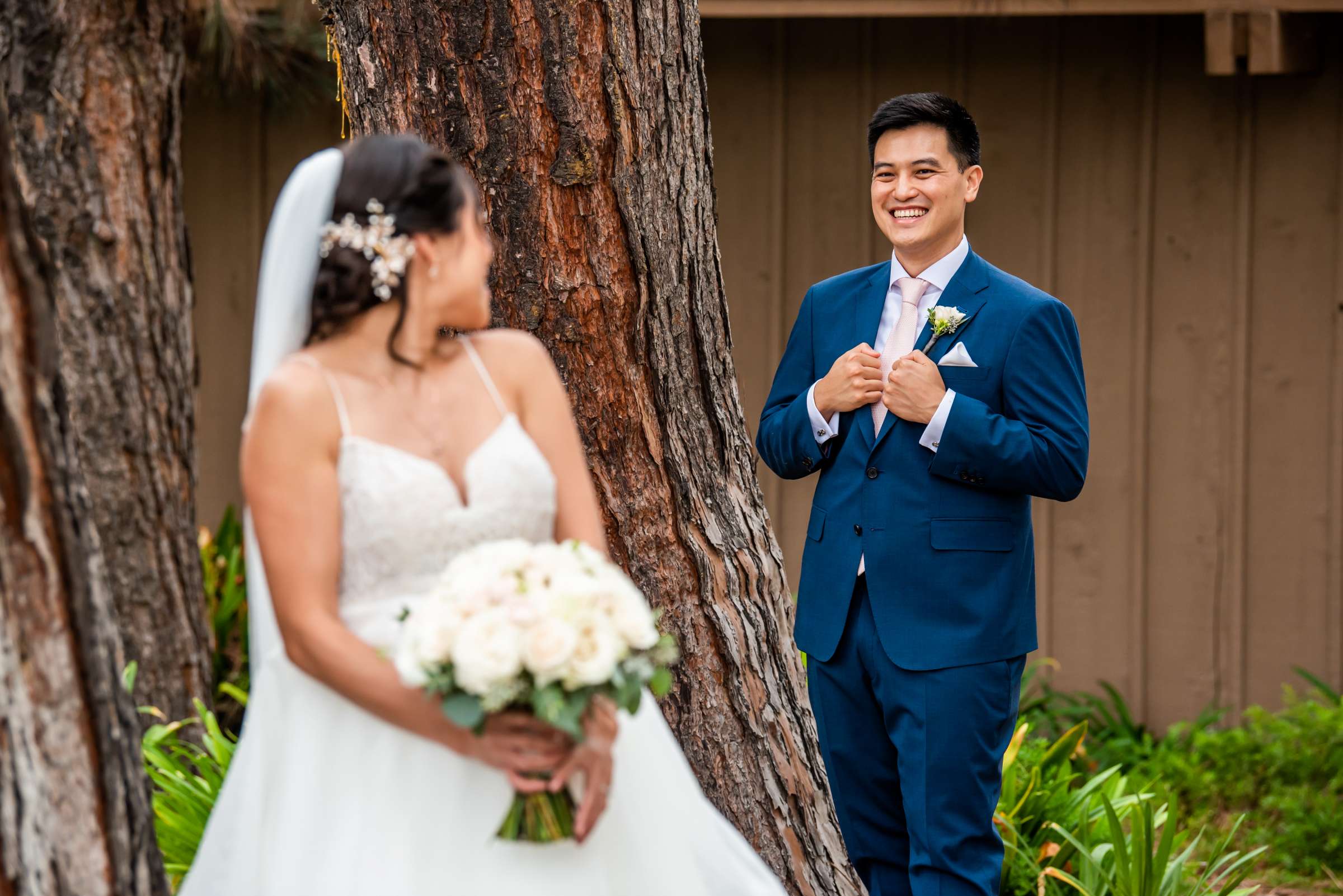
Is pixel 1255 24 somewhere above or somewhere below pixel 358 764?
above

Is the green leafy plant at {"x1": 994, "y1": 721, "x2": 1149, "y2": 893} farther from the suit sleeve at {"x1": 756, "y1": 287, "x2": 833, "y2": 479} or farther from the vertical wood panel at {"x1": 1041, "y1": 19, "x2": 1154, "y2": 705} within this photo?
the vertical wood panel at {"x1": 1041, "y1": 19, "x2": 1154, "y2": 705}

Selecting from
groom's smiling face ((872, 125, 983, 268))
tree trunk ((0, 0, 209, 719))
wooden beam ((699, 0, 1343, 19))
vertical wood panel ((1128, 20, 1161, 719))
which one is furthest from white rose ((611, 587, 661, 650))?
vertical wood panel ((1128, 20, 1161, 719))

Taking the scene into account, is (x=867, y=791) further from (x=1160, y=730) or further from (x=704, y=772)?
(x=1160, y=730)

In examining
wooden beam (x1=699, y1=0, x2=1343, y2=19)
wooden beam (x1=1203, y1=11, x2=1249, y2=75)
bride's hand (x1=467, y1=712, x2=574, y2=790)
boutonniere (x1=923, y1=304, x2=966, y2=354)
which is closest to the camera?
bride's hand (x1=467, y1=712, x2=574, y2=790)

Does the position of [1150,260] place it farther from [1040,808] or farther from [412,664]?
[412,664]

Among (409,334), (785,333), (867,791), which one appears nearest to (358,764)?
(409,334)

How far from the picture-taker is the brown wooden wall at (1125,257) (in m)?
5.66

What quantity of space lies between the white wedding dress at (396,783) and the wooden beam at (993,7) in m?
3.37

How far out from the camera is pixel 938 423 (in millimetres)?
3227

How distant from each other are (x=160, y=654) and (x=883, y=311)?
2.68 meters

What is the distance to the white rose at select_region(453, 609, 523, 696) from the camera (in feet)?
6.00

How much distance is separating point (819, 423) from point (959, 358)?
37 centimetres

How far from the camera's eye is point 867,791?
347 centimetres

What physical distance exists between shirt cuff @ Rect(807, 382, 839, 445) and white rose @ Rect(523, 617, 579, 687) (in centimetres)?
167
